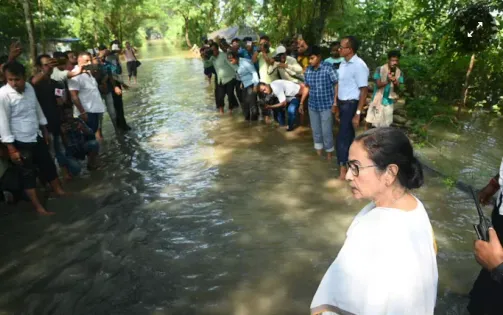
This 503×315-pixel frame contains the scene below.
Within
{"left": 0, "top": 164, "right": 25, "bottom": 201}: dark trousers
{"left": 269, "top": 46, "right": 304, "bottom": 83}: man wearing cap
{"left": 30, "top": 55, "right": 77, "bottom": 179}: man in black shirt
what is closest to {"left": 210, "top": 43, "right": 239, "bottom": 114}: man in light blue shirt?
{"left": 269, "top": 46, "right": 304, "bottom": 83}: man wearing cap

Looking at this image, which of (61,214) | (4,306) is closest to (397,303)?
(4,306)

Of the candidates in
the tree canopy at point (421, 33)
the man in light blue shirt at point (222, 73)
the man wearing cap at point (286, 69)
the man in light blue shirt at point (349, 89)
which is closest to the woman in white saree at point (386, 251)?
the man in light blue shirt at point (349, 89)

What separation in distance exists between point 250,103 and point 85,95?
3.69m

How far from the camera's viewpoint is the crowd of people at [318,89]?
16.1 ft

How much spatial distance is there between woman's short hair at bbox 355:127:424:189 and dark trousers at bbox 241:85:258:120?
23.6 ft

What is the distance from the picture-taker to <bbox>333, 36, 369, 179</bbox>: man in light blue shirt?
4758 mm

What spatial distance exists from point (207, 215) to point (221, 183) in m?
0.96

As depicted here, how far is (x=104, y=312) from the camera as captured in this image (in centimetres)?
298

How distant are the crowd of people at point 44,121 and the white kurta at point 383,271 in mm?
4179

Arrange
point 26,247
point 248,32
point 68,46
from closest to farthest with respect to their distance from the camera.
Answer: point 26,247 → point 248,32 → point 68,46

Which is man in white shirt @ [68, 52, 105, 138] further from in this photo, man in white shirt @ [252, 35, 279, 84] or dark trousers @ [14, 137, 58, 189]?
man in white shirt @ [252, 35, 279, 84]

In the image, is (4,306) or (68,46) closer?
(4,306)

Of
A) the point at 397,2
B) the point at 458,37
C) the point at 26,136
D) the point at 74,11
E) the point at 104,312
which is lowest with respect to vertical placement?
the point at 104,312

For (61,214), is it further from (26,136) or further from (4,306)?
(4,306)
